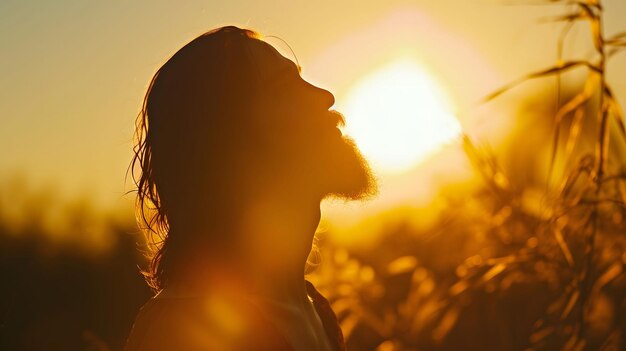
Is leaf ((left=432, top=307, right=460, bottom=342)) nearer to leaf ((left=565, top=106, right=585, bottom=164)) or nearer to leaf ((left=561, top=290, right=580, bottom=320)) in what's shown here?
leaf ((left=561, top=290, right=580, bottom=320))

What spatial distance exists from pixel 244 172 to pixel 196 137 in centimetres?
13

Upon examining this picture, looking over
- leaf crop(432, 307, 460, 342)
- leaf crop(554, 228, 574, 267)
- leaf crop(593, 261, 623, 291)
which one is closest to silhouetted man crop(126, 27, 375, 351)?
leaf crop(432, 307, 460, 342)

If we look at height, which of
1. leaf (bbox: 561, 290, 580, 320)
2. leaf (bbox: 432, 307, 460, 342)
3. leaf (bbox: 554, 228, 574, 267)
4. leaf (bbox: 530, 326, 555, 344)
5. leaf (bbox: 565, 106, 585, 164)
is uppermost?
→ leaf (bbox: 565, 106, 585, 164)

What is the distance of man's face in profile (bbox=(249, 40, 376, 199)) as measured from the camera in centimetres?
198

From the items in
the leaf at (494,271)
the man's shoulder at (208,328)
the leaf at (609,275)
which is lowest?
the leaf at (609,275)

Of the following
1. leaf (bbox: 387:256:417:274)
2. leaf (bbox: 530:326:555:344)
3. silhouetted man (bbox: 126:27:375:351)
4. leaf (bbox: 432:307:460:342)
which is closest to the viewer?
silhouetted man (bbox: 126:27:375:351)

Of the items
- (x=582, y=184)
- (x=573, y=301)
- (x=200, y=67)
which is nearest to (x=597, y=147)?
(x=582, y=184)

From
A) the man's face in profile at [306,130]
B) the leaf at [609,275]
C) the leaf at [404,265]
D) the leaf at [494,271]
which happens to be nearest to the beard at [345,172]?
the man's face in profile at [306,130]

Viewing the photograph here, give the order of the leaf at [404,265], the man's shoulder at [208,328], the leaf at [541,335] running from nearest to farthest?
the man's shoulder at [208,328], the leaf at [541,335], the leaf at [404,265]

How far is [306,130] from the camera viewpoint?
2000 millimetres

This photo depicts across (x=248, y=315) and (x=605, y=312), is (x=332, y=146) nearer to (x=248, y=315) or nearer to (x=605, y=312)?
(x=248, y=315)

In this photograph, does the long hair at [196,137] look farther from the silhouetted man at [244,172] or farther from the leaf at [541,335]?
the leaf at [541,335]

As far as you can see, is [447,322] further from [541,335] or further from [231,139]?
[231,139]

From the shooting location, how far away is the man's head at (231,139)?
6.42ft
